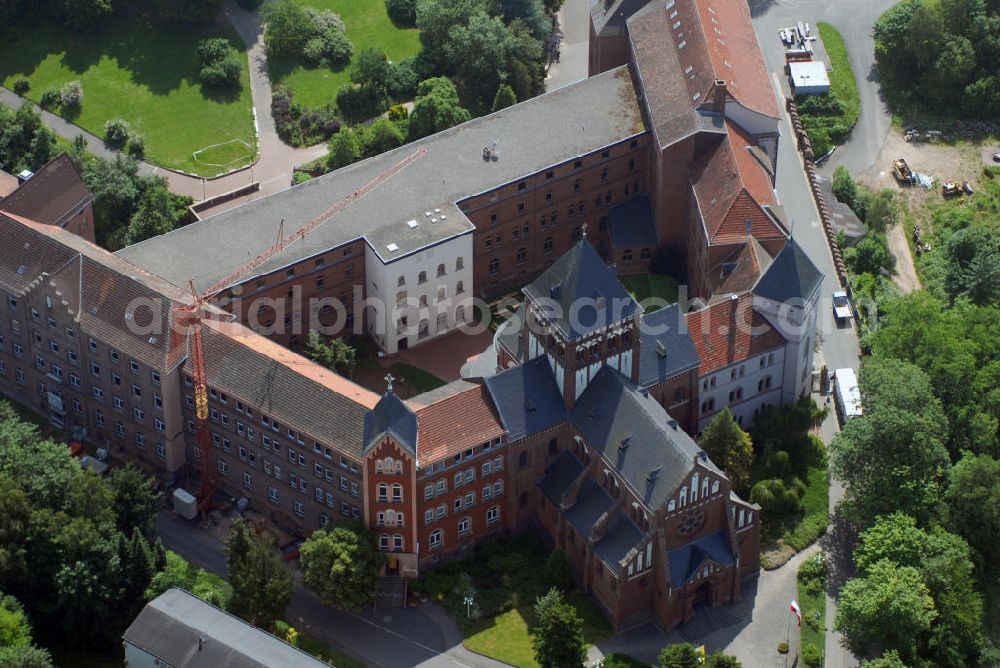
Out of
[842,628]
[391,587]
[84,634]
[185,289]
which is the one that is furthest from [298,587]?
[842,628]

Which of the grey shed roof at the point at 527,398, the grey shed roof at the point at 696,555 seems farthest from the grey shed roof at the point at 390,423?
the grey shed roof at the point at 696,555

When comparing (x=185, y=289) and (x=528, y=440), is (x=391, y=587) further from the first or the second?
(x=185, y=289)

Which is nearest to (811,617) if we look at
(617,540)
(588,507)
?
(617,540)

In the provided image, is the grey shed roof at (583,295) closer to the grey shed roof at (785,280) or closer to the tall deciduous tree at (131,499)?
the grey shed roof at (785,280)

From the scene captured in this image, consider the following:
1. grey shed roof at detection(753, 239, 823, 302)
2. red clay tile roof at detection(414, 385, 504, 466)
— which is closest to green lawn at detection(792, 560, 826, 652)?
grey shed roof at detection(753, 239, 823, 302)

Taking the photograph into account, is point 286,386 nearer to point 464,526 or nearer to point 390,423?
point 390,423

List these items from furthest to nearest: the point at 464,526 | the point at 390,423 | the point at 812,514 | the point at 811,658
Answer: the point at 812,514
the point at 464,526
the point at 811,658
the point at 390,423
